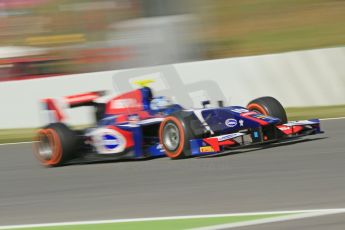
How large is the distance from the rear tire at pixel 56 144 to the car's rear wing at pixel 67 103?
0.45m

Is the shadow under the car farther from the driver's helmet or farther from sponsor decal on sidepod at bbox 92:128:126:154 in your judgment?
sponsor decal on sidepod at bbox 92:128:126:154

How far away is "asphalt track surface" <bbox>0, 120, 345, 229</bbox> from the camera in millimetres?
5656

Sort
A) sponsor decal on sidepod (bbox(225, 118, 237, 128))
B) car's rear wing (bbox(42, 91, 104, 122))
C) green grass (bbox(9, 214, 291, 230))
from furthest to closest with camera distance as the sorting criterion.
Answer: car's rear wing (bbox(42, 91, 104, 122)), sponsor decal on sidepod (bbox(225, 118, 237, 128)), green grass (bbox(9, 214, 291, 230))

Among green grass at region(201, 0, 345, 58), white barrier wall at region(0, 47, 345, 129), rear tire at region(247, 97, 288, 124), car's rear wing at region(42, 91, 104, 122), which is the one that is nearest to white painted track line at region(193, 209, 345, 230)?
rear tire at region(247, 97, 288, 124)

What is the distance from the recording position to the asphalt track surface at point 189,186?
566cm

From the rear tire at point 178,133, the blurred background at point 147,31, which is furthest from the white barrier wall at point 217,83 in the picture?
the rear tire at point 178,133

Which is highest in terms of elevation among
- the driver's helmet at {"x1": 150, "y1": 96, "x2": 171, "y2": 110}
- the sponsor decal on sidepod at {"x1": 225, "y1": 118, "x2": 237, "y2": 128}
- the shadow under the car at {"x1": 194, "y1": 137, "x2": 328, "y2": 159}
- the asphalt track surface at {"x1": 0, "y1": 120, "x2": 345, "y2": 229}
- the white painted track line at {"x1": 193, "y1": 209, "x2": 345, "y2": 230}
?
the driver's helmet at {"x1": 150, "y1": 96, "x2": 171, "y2": 110}

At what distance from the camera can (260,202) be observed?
5.62m

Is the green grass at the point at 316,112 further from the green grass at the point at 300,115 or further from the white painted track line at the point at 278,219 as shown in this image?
the white painted track line at the point at 278,219

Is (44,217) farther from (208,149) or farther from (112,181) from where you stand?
(208,149)

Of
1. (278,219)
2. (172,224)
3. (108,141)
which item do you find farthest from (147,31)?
(278,219)

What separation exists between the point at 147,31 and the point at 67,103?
7.06 m

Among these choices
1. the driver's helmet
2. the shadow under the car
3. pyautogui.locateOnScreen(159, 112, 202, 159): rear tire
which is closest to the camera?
pyautogui.locateOnScreen(159, 112, 202, 159): rear tire

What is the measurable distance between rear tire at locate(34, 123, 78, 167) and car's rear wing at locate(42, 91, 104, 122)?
454mm
